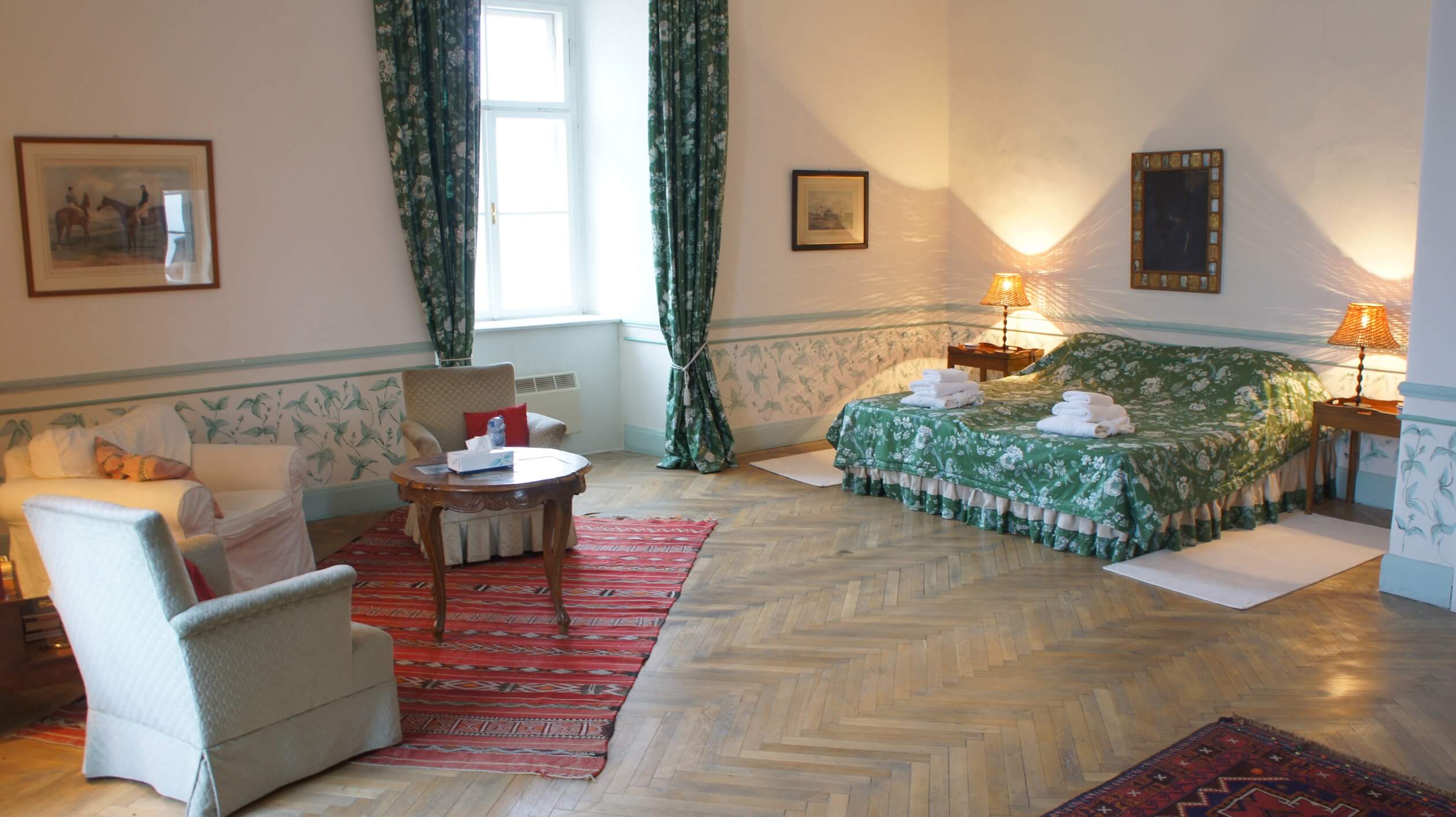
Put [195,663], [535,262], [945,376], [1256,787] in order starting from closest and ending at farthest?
[195,663] < [1256,787] < [945,376] < [535,262]

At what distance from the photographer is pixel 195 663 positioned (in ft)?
9.96

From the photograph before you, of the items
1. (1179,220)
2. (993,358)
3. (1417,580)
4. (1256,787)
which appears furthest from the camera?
(993,358)

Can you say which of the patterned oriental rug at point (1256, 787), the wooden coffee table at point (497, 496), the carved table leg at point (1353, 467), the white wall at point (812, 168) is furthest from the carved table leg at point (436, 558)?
the carved table leg at point (1353, 467)

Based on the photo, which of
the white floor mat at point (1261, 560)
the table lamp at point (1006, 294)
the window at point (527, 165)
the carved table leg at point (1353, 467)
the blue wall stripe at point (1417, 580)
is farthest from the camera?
the table lamp at point (1006, 294)

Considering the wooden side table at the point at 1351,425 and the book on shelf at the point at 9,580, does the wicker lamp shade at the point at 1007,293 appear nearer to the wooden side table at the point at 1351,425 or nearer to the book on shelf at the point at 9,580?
the wooden side table at the point at 1351,425

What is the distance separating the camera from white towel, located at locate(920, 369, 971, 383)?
640 cm

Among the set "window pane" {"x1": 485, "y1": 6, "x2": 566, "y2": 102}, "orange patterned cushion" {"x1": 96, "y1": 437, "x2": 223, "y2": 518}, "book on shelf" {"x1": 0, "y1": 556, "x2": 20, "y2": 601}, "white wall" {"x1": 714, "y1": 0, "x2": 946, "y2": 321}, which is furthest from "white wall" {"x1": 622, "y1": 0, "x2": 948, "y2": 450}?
"book on shelf" {"x1": 0, "y1": 556, "x2": 20, "y2": 601}

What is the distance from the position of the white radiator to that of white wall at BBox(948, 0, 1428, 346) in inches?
121

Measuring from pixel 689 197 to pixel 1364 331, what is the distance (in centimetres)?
388

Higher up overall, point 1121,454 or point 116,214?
point 116,214

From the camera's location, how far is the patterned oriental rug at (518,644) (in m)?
3.53

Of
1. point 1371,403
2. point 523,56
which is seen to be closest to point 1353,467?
point 1371,403

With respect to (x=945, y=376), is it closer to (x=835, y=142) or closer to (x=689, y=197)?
(x=689, y=197)

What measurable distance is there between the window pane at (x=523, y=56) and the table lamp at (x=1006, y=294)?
3213 millimetres
